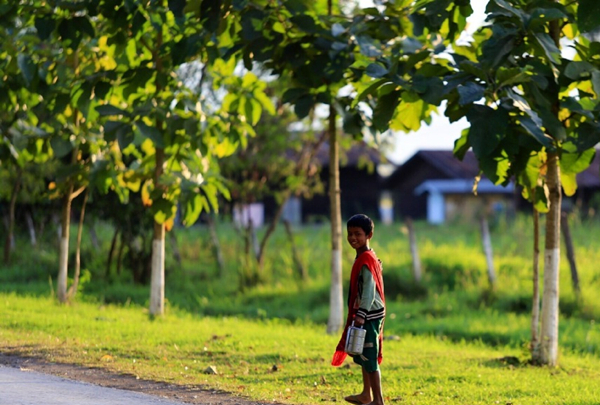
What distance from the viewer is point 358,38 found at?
25.5 feet

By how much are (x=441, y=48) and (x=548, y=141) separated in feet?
5.50

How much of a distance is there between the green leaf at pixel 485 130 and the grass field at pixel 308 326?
1.97 m

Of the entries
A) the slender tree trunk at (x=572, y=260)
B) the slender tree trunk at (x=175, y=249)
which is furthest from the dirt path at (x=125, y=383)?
the slender tree trunk at (x=175, y=249)

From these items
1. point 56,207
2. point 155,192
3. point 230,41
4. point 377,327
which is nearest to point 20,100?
point 155,192

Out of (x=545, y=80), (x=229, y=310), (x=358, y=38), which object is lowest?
(x=229, y=310)

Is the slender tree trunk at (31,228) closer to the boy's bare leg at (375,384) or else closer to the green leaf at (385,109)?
the green leaf at (385,109)

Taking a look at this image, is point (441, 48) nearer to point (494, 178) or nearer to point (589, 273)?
point (494, 178)

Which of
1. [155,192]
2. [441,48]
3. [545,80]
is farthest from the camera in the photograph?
[155,192]

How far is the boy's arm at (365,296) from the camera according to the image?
587cm

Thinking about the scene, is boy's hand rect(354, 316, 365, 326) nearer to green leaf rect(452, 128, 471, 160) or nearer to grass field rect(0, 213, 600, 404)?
grass field rect(0, 213, 600, 404)

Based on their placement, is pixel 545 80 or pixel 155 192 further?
pixel 155 192

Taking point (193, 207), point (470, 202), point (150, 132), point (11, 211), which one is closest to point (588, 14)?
point (150, 132)

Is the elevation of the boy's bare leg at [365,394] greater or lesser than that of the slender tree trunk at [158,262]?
lesser

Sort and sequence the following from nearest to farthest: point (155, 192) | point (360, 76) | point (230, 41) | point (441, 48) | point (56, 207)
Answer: point (441, 48) → point (360, 76) → point (230, 41) → point (155, 192) → point (56, 207)
